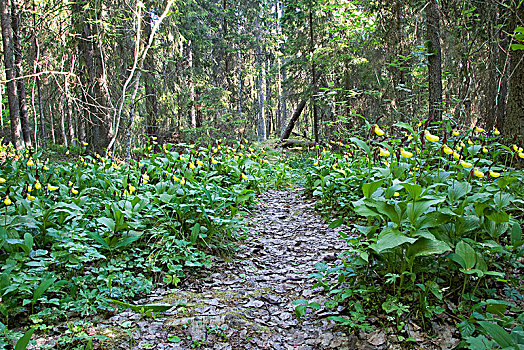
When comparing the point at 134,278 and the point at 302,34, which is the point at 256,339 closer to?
the point at 134,278

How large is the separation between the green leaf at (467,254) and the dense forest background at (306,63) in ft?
7.11

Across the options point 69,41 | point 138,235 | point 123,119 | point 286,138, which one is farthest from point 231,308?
point 286,138

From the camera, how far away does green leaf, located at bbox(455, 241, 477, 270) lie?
199 cm

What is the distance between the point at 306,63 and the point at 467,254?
1123 cm

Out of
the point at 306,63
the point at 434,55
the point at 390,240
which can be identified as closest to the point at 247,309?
the point at 390,240

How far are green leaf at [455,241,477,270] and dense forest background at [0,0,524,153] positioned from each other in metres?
2.17

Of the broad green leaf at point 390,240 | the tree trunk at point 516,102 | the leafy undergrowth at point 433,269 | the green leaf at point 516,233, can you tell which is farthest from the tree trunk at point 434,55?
the broad green leaf at point 390,240

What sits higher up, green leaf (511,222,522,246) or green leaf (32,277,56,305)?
green leaf (511,222,522,246)

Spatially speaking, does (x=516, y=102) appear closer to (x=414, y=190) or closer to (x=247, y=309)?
(x=414, y=190)

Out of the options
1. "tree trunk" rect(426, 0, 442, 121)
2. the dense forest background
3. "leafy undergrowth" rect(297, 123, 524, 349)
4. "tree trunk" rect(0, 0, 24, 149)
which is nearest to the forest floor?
"leafy undergrowth" rect(297, 123, 524, 349)

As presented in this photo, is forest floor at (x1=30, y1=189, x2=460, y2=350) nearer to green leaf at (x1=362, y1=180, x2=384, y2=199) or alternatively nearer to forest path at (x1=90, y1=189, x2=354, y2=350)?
forest path at (x1=90, y1=189, x2=354, y2=350)

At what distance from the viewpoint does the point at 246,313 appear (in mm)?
2412

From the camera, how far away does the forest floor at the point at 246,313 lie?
2.02 m

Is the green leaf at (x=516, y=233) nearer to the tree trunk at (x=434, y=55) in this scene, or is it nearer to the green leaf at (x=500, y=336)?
the green leaf at (x=500, y=336)
